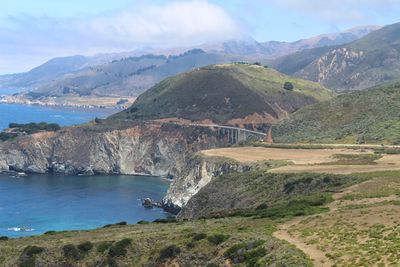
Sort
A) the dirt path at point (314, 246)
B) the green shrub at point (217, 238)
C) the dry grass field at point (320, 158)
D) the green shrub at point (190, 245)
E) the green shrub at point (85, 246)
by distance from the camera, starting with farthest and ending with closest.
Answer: the dry grass field at point (320, 158)
the green shrub at point (85, 246)
the green shrub at point (190, 245)
the green shrub at point (217, 238)
the dirt path at point (314, 246)

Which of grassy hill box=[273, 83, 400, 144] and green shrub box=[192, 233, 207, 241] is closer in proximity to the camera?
green shrub box=[192, 233, 207, 241]

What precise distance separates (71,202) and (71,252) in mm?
94511

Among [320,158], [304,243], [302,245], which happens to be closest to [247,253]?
[302,245]

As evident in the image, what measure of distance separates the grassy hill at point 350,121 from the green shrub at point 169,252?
300 ft

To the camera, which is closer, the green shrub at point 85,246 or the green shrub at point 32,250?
the green shrub at point 32,250

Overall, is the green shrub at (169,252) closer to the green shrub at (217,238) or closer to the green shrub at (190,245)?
the green shrub at (190,245)

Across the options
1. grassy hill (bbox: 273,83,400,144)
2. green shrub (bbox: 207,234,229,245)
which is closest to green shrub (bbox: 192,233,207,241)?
green shrub (bbox: 207,234,229,245)

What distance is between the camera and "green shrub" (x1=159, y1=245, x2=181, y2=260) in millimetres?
58219

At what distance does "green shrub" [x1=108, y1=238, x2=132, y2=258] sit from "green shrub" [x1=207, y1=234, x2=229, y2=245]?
30.0 ft

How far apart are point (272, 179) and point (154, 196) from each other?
224 ft

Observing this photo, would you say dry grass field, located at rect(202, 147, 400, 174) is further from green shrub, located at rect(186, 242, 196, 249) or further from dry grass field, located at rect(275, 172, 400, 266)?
green shrub, located at rect(186, 242, 196, 249)

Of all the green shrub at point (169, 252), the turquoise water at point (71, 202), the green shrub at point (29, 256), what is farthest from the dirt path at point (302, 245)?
the turquoise water at point (71, 202)

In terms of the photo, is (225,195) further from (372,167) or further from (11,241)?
(11,241)

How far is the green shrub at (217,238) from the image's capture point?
57072 millimetres
